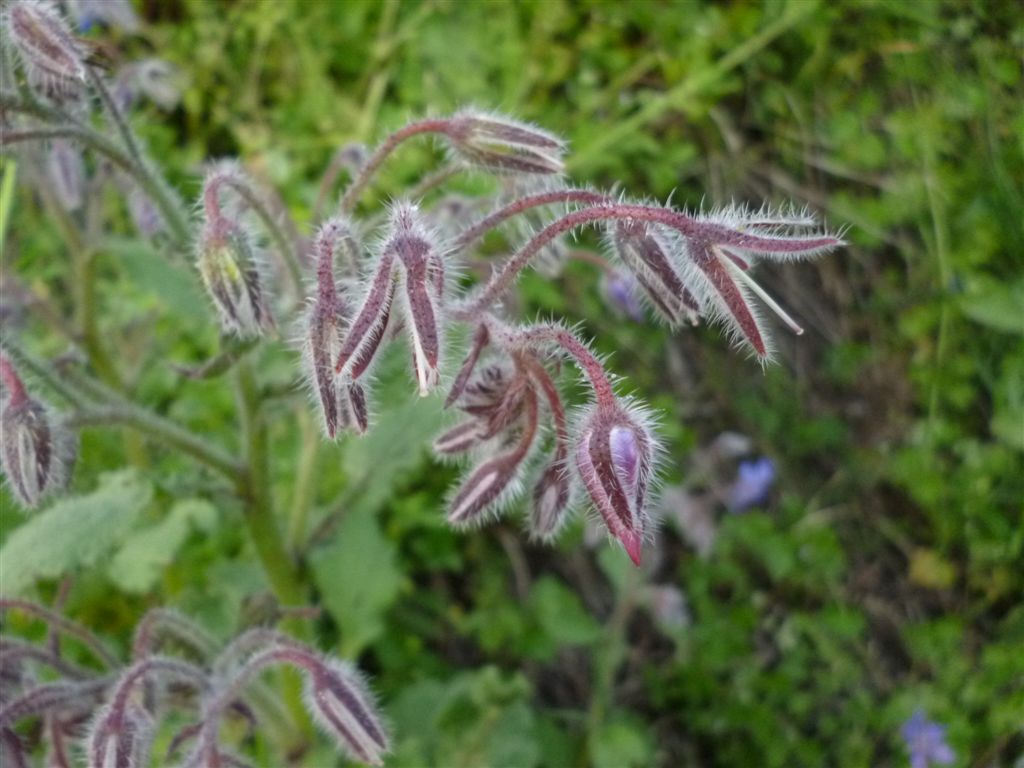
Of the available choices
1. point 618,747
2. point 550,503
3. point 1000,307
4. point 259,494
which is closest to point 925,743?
point 618,747

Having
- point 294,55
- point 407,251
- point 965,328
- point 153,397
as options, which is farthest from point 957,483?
point 294,55

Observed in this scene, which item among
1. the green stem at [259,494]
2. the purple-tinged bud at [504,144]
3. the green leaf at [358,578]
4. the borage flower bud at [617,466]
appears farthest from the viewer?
the green leaf at [358,578]

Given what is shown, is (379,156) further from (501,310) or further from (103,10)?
(103,10)

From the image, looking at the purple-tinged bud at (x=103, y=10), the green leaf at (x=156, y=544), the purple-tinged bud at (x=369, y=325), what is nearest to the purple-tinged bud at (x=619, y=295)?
the purple-tinged bud at (x=369, y=325)

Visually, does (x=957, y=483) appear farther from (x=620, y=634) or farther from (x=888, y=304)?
(x=620, y=634)

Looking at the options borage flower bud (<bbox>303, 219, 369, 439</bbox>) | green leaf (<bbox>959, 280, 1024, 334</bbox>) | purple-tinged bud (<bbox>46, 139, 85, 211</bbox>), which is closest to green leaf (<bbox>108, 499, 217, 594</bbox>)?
purple-tinged bud (<bbox>46, 139, 85, 211</bbox>)

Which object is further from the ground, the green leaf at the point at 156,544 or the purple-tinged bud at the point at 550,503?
the purple-tinged bud at the point at 550,503

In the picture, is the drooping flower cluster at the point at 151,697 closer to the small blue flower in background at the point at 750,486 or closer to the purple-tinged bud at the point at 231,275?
the purple-tinged bud at the point at 231,275
